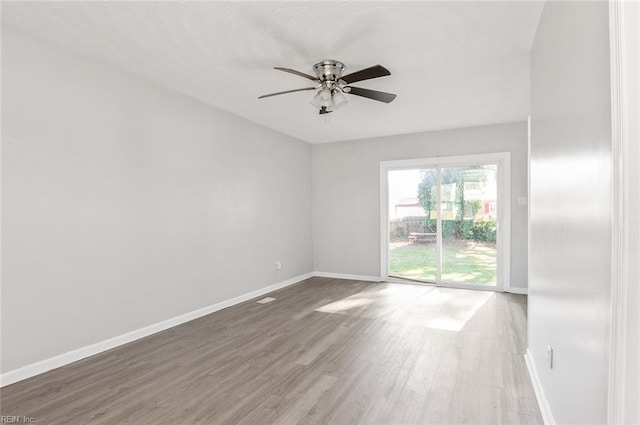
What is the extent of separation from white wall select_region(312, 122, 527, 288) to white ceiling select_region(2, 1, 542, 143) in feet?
3.97

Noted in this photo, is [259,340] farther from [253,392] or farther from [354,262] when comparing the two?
[354,262]

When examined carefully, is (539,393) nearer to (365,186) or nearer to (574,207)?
(574,207)

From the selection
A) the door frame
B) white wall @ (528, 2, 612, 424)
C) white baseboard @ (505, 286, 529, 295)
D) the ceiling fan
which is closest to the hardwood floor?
white wall @ (528, 2, 612, 424)

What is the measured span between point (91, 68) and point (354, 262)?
469 cm

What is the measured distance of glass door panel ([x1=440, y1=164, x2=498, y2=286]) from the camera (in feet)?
16.4

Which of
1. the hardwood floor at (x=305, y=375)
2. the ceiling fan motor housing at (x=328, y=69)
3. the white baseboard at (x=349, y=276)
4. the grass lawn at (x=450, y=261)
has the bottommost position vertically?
the hardwood floor at (x=305, y=375)

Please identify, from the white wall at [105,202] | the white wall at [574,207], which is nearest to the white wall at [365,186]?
the white wall at [105,202]

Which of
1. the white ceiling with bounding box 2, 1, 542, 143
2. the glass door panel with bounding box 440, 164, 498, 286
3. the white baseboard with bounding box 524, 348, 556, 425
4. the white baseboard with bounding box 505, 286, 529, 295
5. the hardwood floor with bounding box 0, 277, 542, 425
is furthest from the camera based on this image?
the glass door panel with bounding box 440, 164, 498, 286

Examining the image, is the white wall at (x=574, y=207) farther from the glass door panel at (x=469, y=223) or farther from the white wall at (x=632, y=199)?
the glass door panel at (x=469, y=223)

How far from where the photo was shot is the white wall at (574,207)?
1056 mm

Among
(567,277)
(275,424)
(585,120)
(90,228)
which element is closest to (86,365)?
(90,228)

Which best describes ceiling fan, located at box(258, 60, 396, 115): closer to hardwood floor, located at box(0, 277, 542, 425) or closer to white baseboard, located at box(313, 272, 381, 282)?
hardwood floor, located at box(0, 277, 542, 425)

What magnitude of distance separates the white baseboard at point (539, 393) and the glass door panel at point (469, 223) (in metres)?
2.62

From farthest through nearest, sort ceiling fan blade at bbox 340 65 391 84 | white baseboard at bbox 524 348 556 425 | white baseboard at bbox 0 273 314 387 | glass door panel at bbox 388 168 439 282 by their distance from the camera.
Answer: glass door panel at bbox 388 168 439 282, ceiling fan blade at bbox 340 65 391 84, white baseboard at bbox 0 273 314 387, white baseboard at bbox 524 348 556 425
